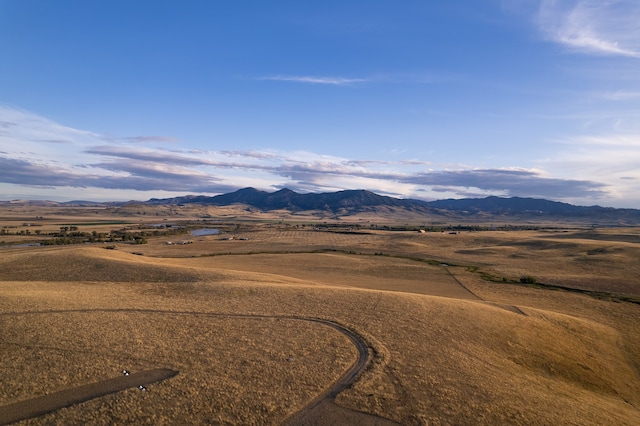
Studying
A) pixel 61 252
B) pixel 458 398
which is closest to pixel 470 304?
pixel 458 398

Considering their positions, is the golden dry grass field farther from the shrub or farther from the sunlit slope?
the shrub

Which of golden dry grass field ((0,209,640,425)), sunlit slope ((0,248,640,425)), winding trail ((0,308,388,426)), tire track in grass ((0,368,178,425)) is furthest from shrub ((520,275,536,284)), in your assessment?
tire track in grass ((0,368,178,425))

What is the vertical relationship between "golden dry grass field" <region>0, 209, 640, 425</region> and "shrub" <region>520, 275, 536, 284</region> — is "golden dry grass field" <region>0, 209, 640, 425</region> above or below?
above

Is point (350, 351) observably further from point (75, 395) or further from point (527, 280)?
point (527, 280)

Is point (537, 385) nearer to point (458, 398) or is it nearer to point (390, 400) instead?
point (458, 398)

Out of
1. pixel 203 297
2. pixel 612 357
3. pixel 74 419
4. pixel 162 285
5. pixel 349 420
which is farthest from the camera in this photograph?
pixel 162 285

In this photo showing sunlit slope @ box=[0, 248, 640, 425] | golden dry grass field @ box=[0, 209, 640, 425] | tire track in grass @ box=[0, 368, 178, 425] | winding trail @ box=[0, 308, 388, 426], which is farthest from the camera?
sunlit slope @ box=[0, 248, 640, 425]

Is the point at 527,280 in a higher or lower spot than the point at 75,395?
lower

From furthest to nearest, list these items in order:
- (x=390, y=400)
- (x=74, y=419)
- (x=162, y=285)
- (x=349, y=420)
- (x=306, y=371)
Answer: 1. (x=162, y=285)
2. (x=306, y=371)
3. (x=390, y=400)
4. (x=349, y=420)
5. (x=74, y=419)

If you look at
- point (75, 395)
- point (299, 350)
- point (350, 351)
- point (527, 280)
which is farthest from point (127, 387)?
point (527, 280)
